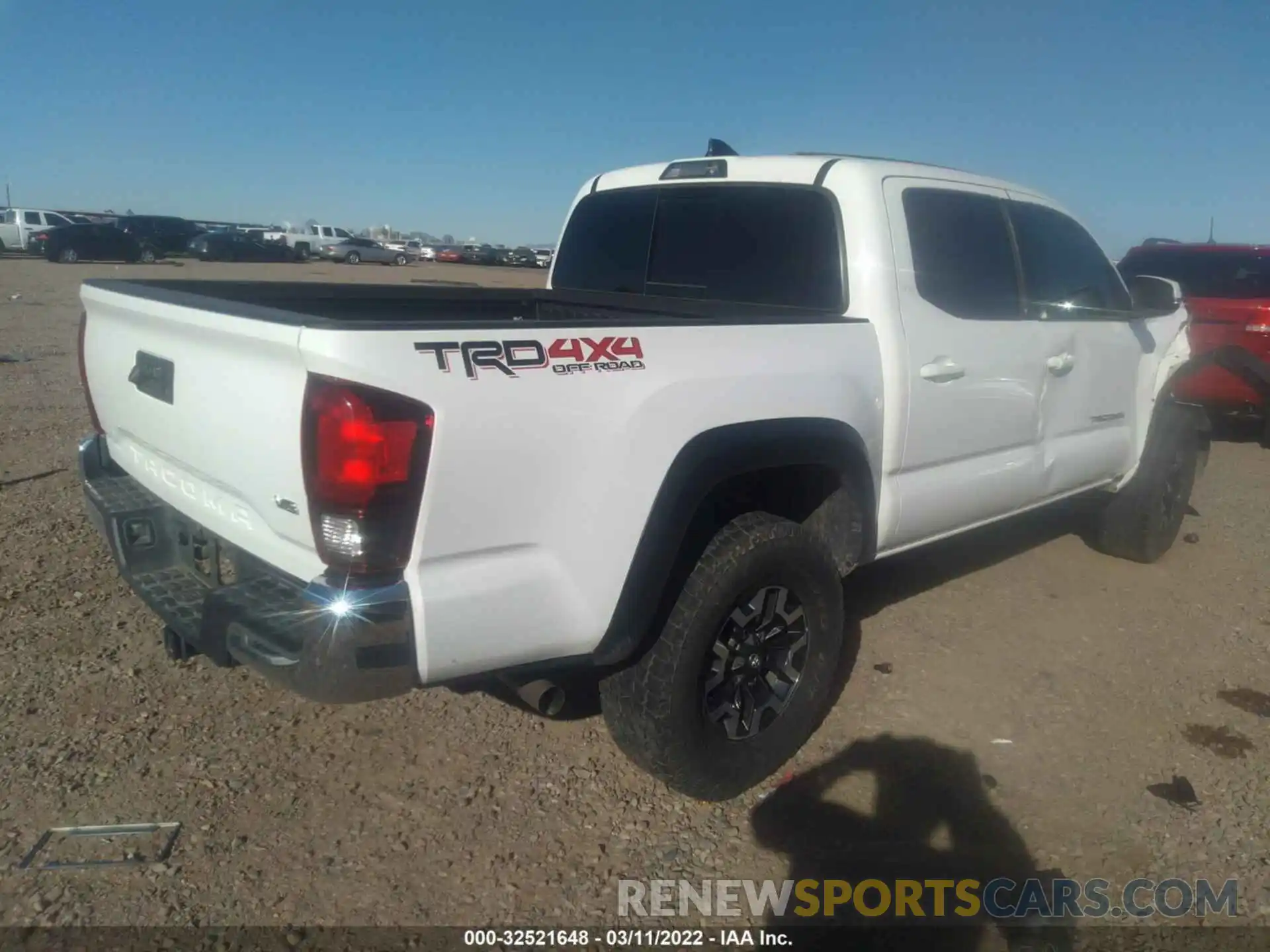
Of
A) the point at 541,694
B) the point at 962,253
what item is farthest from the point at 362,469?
the point at 962,253

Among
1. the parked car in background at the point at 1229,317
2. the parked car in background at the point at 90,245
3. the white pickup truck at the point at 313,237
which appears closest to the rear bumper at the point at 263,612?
the parked car in background at the point at 1229,317

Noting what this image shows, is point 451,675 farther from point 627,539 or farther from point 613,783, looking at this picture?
point 613,783

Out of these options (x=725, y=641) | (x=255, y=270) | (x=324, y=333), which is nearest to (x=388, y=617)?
(x=324, y=333)

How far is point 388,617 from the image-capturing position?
2.26 meters

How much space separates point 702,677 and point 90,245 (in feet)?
112

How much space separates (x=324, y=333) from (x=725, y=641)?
5.13 ft

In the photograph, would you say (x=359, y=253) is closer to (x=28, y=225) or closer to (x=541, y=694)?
(x=28, y=225)

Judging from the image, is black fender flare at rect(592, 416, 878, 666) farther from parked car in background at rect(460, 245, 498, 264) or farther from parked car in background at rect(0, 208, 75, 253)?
parked car in background at rect(460, 245, 498, 264)

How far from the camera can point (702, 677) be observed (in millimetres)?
2949

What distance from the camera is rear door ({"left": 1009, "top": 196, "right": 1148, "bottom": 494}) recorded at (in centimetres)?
436

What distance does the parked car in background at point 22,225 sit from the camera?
3494cm

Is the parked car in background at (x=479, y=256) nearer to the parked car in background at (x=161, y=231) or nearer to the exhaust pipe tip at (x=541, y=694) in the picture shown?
the parked car in background at (x=161, y=231)

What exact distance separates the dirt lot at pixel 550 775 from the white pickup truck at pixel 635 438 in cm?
33

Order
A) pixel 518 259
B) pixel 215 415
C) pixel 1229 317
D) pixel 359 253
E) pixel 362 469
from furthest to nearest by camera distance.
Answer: pixel 359 253
pixel 518 259
pixel 1229 317
pixel 215 415
pixel 362 469
